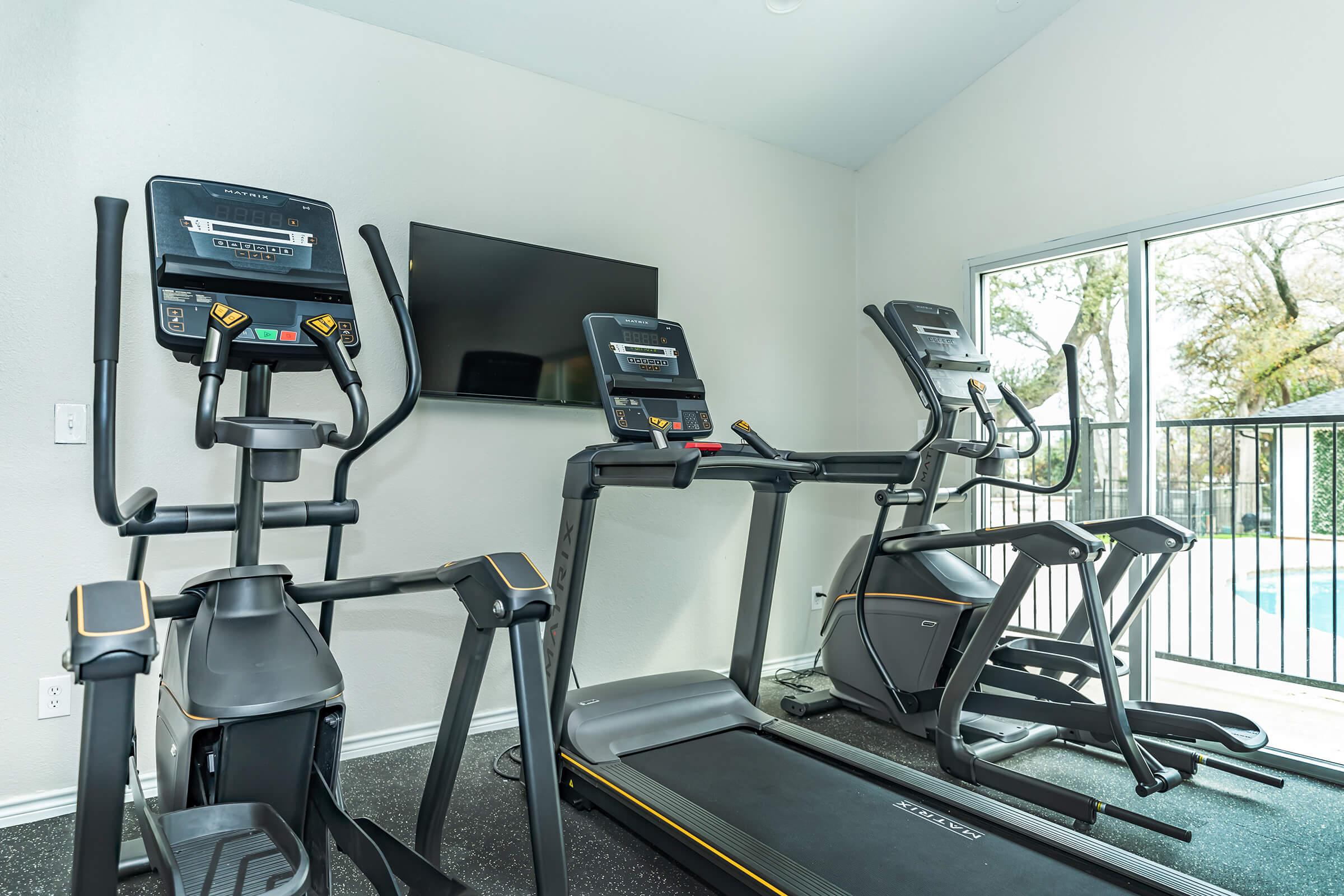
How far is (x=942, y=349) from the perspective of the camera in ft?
9.70

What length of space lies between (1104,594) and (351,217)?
292 centimetres

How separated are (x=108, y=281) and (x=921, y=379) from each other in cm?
244

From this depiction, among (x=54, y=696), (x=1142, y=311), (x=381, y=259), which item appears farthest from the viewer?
(x=1142, y=311)

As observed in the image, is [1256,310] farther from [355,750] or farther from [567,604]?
[355,750]

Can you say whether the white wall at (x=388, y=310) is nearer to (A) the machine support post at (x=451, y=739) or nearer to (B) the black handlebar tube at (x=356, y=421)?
(B) the black handlebar tube at (x=356, y=421)

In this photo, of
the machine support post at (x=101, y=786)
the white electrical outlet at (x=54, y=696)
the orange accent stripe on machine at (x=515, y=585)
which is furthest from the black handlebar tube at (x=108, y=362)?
the white electrical outlet at (x=54, y=696)

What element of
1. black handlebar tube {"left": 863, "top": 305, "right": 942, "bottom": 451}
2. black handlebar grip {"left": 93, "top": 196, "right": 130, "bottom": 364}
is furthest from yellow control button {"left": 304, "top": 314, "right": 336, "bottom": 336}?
black handlebar tube {"left": 863, "top": 305, "right": 942, "bottom": 451}

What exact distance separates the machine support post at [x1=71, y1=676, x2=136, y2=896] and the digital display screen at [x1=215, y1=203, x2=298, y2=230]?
1083 millimetres

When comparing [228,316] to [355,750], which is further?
[355,750]

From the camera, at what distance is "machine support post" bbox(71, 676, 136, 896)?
44.1 inches

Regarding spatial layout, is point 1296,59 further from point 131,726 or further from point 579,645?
point 131,726

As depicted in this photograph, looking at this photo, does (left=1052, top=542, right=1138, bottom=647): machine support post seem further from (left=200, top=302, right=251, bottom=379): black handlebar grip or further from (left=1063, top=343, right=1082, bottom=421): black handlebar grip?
(left=200, top=302, right=251, bottom=379): black handlebar grip

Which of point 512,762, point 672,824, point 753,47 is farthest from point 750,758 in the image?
point 753,47

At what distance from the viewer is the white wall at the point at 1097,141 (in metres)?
2.68
